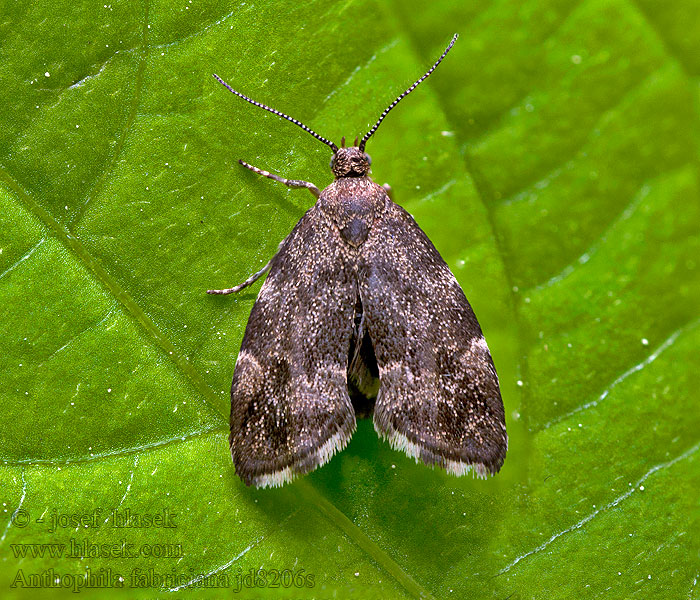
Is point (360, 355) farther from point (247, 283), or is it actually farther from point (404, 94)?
point (404, 94)

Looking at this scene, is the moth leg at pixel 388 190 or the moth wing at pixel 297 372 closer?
the moth wing at pixel 297 372

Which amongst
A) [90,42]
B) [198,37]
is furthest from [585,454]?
[90,42]

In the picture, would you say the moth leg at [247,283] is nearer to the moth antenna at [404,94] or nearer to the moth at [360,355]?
the moth at [360,355]

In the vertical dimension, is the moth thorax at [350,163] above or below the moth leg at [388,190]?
above

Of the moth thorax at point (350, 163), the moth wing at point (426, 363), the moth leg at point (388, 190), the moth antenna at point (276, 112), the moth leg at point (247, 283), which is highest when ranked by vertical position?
the moth antenna at point (276, 112)

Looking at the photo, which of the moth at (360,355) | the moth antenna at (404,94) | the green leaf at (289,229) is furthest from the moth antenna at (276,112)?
the moth at (360,355)

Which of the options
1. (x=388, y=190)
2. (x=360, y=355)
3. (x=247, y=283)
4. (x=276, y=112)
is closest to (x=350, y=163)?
(x=388, y=190)

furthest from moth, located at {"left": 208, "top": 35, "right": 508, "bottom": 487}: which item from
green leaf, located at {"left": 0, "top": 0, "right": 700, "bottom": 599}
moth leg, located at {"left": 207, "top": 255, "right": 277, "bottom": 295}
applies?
green leaf, located at {"left": 0, "top": 0, "right": 700, "bottom": 599}

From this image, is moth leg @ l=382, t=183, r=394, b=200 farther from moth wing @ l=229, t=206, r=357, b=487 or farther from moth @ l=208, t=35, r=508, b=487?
moth wing @ l=229, t=206, r=357, b=487
